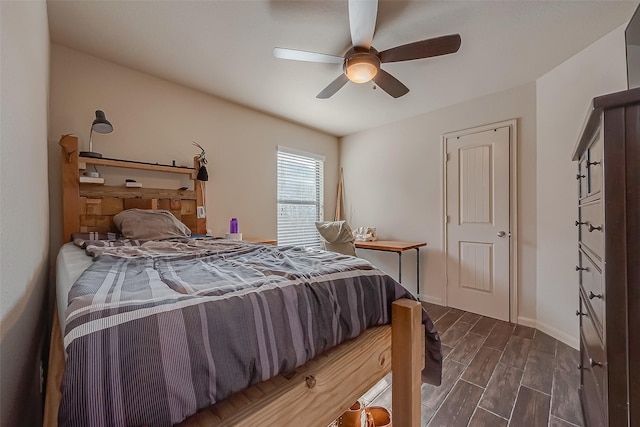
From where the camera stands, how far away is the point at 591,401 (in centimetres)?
122

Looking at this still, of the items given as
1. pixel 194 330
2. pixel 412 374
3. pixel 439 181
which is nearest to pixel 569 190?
pixel 439 181

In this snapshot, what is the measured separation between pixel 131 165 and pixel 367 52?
7.14ft

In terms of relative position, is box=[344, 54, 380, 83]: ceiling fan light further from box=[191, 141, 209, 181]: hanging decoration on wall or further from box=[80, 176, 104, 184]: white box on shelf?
box=[80, 176, 104, 184]: white box on shelf

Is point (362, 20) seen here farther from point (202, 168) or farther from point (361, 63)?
point (202, 168)

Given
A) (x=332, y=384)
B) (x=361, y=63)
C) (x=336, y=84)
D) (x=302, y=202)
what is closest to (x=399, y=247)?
(x=302, y=202)

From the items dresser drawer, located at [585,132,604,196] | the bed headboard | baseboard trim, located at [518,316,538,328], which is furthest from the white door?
the bed headboard

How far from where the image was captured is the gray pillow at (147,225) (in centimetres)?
195

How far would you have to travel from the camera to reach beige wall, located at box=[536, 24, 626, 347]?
2107 millimetres

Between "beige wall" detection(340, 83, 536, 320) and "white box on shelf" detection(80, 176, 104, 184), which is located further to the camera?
"beige wall" detection(340, 83, 536, 320)

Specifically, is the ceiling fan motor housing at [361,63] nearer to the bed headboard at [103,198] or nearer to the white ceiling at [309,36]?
the white ceiling at [309,36]

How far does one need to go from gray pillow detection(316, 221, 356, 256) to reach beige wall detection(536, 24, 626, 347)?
75.9 inches

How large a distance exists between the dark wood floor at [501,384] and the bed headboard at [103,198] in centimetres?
234

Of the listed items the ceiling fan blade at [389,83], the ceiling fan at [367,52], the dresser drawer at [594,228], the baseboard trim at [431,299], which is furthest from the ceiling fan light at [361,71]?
the baseboard trim at [431,299]

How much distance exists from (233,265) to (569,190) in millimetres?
2896
